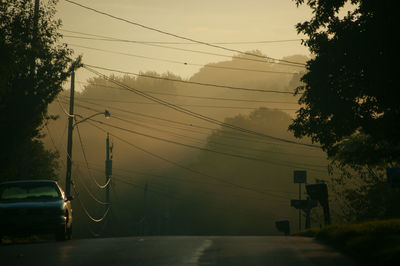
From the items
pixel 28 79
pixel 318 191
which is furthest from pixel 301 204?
pixel 28 79

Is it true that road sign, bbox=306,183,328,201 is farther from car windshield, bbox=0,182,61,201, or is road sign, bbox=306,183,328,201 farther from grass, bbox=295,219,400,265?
car windshield, bbox=0,182,61,201

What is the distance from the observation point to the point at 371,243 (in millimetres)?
14531

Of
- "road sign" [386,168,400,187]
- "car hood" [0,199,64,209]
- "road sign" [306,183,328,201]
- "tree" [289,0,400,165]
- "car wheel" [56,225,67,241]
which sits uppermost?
"tree" [289,0,400,165]

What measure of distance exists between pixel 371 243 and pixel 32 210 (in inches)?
Result: 373

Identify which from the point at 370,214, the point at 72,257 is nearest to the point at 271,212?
the point at 370,214

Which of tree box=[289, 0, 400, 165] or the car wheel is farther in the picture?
the car wheel

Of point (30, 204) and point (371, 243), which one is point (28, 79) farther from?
point (371, 243)

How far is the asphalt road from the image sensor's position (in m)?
12.5

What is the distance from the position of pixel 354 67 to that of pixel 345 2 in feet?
5.86

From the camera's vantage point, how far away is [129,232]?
92.9 meters

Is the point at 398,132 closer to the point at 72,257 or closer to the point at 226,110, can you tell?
the point at 72,257

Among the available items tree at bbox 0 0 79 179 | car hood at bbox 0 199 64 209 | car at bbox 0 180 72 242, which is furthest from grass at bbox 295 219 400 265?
tree at bbox 0 0 79 179

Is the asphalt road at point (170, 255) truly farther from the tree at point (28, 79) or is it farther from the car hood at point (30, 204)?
the tree at point (28, 79)

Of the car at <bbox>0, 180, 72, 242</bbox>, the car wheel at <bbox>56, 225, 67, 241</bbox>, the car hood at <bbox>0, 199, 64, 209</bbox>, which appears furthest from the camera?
the car wheel at <bbox>56, 225, 67, 241</bbox>
